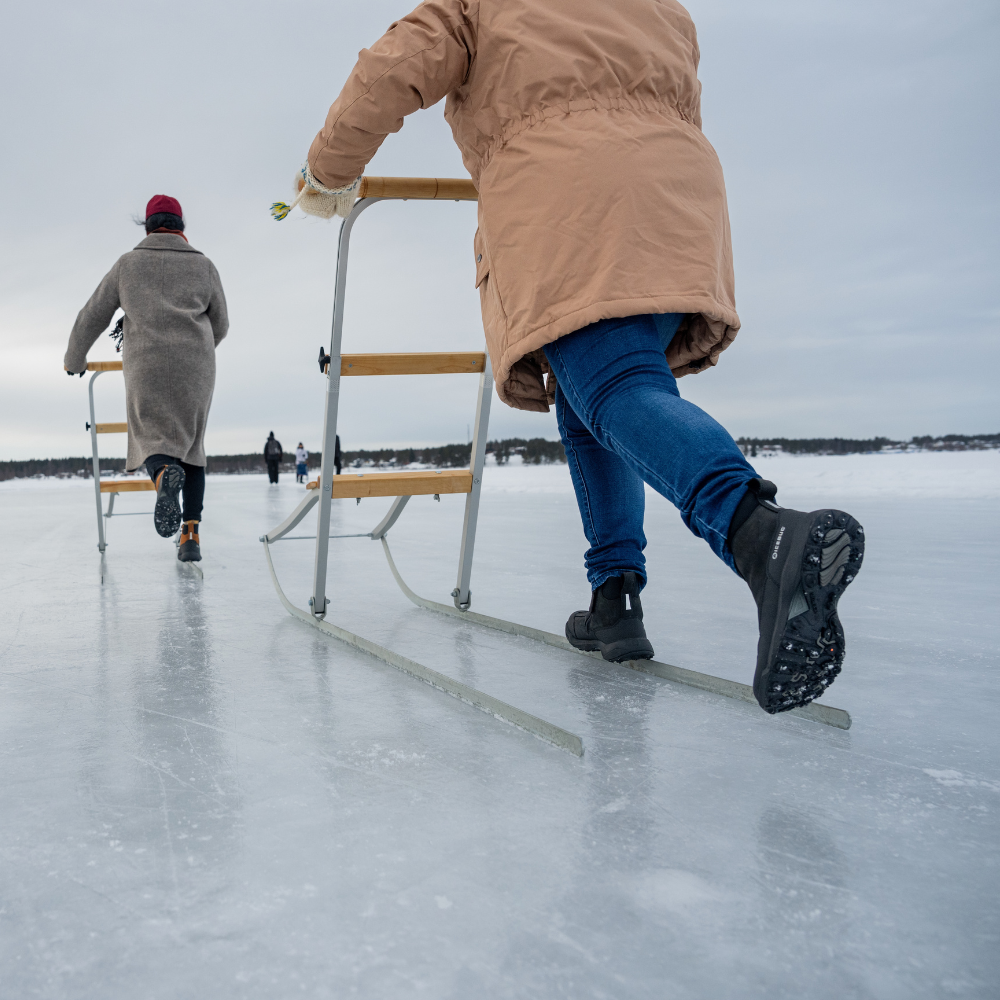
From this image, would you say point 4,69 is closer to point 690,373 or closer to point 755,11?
point 755,11

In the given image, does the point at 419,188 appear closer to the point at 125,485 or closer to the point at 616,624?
the point at 616,624

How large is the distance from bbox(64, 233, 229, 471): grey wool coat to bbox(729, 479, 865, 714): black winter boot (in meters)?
2.89

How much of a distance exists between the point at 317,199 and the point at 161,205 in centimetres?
226

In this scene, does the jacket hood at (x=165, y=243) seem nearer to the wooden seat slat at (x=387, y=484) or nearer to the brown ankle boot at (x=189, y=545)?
the brown ankle boot at (x=189, y=545)

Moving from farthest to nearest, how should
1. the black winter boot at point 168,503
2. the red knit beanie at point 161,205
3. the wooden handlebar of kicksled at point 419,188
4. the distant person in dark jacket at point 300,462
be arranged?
the distant person in dark jacket at point 300,462
the red knit beanie at point 161,205
the black winter boot at point 168,503
the wooden handlebar of kicksled at point 419,188

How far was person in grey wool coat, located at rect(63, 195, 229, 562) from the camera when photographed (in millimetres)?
3262

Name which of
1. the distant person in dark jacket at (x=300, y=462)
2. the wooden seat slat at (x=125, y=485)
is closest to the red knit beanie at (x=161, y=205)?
the wooden seat slat at (x=125, y=485)

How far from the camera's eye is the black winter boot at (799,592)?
0.88 metres

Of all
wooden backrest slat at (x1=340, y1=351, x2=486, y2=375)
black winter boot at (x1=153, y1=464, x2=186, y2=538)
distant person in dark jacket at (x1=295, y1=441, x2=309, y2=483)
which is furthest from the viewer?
distant person in dark jacket at (x1=295, y1=441, x2=309, y2=483)

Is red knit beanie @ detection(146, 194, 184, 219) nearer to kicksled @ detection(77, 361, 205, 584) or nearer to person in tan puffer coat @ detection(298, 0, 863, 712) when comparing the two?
kicksled @ detection(77, 361, 205, 584)

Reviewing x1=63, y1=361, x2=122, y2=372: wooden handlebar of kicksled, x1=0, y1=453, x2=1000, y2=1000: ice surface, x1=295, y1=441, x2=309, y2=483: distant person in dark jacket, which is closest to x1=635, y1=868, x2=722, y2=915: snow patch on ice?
x1=0, y1=453, x2=1000, y2=1000: ice surface

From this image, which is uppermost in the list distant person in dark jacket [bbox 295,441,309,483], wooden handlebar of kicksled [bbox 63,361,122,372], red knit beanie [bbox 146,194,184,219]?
red knit beanie [bbox 146,194,184,219]

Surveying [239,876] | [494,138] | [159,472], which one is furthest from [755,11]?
[239,876]

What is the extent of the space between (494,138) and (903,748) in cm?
111
